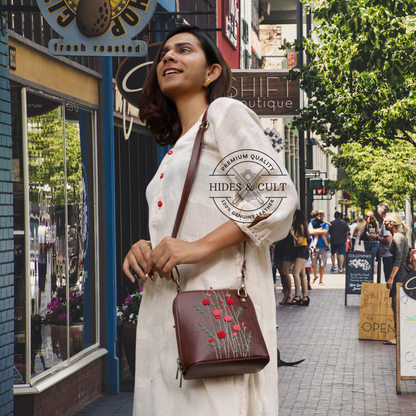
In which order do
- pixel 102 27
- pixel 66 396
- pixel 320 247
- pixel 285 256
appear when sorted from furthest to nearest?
pixel 320 247 → pixel 285 256 → pixel 66 396 → pixel 102 27

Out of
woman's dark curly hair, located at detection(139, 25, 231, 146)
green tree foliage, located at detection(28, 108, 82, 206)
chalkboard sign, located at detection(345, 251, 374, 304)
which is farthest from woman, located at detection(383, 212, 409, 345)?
woman's dark curly hair, located at detection(139, 25, 231, 146)

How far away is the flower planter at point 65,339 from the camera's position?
5939 millimetres

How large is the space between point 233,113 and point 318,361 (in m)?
7.44

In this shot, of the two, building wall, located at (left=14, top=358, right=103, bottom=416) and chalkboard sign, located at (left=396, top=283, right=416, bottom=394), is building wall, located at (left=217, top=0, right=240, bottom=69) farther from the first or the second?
building wall, located at (left=14, top=358, right=103, bottom=416)

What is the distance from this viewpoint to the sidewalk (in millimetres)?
6469

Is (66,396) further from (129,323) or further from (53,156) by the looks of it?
(53,156)

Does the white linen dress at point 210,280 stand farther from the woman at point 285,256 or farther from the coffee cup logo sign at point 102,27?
the woman at point 285,256

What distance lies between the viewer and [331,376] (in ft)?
26.2

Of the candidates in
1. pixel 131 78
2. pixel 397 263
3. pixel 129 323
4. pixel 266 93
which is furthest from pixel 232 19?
pixel 129 323

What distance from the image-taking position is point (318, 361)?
888 cm

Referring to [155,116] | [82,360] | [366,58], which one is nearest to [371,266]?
[366,58]

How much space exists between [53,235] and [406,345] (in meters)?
3.76

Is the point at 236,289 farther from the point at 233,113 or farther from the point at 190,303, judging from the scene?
the point at 233,113

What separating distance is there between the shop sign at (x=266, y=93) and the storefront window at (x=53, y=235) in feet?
15.4
